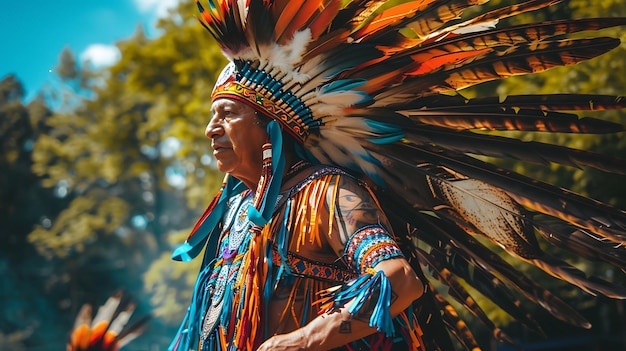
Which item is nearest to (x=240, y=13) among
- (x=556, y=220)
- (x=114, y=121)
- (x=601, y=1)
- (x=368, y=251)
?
(x=368, y=251)

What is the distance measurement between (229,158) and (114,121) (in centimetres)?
2261

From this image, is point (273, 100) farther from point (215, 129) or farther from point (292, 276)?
point (292, 276)

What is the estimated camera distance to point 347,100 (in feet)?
8.38

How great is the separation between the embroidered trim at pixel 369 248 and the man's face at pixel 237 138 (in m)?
0.55

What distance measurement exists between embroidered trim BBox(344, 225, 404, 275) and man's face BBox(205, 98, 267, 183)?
55 centimetres

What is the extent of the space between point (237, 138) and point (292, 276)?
54cm

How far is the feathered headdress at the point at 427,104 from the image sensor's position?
8.02 feet

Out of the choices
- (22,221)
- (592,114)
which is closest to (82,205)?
(22,221)

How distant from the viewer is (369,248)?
7.41 feet

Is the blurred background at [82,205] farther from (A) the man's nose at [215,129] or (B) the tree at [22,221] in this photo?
(A) the man's nose at [215,129]

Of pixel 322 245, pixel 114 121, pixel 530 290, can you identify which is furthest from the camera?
pixel 114 121

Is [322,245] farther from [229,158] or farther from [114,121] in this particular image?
[114,121]

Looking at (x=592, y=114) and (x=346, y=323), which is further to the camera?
(x=592, y=114)

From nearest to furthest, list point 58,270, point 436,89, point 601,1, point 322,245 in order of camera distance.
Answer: point 322,245
point 436,89
point 601,1
point 58,270
